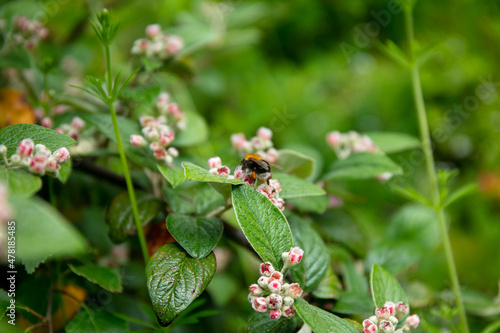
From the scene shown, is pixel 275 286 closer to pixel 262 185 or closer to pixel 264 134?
pixel 262 185

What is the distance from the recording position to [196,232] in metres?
0.51

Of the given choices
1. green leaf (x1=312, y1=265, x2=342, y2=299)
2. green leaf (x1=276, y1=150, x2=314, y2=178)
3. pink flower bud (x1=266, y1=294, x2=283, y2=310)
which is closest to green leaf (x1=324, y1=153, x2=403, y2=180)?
green leaf (x1=276, y1=150, x2=314, y2=178)

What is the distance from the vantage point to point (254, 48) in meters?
1.48

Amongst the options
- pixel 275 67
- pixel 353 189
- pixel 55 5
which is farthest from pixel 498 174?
pixel 55 5

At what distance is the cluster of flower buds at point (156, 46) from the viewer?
2.27 ft

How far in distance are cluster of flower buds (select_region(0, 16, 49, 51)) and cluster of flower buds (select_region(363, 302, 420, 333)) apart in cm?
66

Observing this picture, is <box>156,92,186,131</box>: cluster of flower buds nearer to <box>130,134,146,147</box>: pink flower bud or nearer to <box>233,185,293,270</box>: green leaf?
<box>130,134,146,147</box>: pink flower bud

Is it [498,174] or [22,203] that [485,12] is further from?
[22,203]

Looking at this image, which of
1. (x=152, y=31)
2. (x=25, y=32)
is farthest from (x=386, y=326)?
(x=25, y=32)

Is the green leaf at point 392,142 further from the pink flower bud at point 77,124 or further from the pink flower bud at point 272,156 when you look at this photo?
the pink flower bud at point 77,124

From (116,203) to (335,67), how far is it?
1.12 m

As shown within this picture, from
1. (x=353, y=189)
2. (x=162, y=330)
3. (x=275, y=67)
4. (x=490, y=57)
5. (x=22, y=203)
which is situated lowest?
(x=353, y=189)

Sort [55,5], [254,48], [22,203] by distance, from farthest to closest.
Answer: [254,48]
[55,5]
[22,203]

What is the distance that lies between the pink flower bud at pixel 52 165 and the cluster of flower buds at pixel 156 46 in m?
0.28
